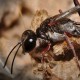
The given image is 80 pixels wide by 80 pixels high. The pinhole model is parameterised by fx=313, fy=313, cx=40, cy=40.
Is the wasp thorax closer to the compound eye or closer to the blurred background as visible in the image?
the compound eye

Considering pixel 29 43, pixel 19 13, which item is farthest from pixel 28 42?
pixel 19 13

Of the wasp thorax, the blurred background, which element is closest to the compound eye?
the wasp thorax

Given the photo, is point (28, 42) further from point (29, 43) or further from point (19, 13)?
point (19, 13)

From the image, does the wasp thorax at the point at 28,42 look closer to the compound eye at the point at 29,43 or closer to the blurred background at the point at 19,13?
the compound eye at the point at 29,43

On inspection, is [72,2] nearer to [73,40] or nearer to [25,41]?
[73,40]

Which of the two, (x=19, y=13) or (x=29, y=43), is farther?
Result: (x=19, y=13)

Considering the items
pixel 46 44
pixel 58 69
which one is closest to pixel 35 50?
pixel 46 44

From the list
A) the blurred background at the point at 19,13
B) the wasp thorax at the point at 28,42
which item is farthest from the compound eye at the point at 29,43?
the blurred background at the point at 19,13

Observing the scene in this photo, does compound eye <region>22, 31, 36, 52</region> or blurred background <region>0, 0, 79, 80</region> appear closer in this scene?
compound eye <region>22, 31, 36, 52</region>
